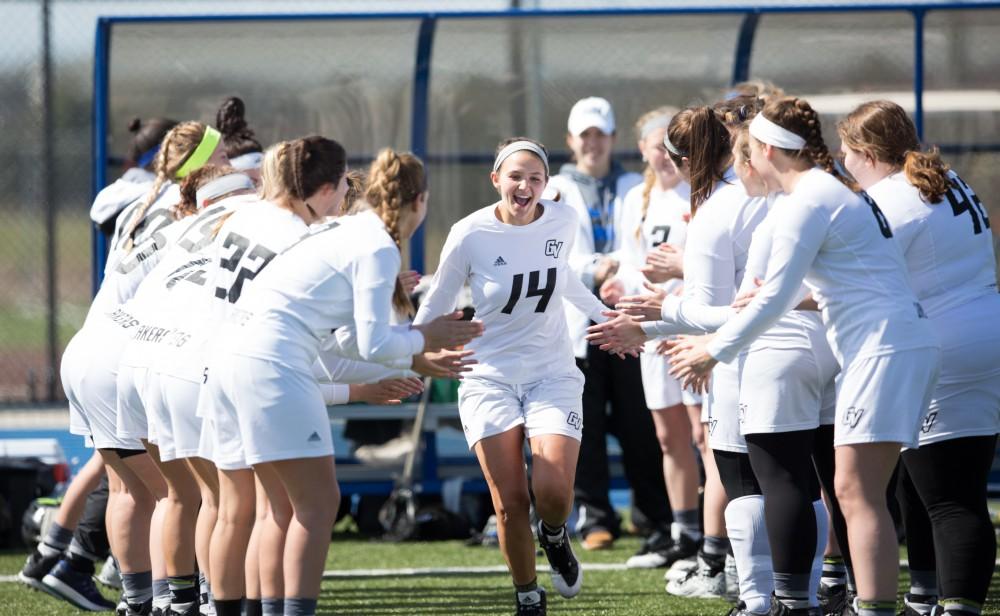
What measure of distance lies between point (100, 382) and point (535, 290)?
1667 mm

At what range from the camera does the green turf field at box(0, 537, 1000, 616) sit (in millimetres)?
6262

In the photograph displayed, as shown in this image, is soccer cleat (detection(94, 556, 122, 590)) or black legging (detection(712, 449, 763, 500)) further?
soccer cleat (detection(94, 556, 122, 590))

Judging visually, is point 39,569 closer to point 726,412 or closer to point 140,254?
point 140,254

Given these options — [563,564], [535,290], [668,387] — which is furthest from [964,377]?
[668,387]

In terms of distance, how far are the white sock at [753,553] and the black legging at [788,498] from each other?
0.19m

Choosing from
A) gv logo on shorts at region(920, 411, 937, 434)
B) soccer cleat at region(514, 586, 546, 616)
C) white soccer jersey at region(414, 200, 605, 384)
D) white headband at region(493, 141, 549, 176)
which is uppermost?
white headband at region(493, 141, 549, 176)

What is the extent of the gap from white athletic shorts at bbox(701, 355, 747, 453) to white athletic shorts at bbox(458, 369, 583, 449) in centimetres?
62

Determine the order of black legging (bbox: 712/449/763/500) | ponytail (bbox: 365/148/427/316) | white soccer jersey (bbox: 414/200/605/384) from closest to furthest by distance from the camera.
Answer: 1. black legging (bbox: 712/449/763/500)
2. white soccer jersey (bbox: 414/200/605/384)
3. ponytail (bbox: 365/148/427/316)

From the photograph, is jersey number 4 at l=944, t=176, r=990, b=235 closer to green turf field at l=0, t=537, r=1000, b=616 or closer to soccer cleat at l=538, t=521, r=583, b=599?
green turf field at l=0, t=537, r=1000, b=616

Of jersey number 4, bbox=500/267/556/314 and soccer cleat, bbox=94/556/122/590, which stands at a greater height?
jersey number 4, bbox=500/267/556/314

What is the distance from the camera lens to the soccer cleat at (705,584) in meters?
6.38

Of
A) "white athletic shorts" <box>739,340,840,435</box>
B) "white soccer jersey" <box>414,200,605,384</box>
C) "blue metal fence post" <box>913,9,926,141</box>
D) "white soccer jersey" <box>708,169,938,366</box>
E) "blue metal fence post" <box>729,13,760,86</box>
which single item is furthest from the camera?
"blue metal fence post" <box>729,13,760,86</box>

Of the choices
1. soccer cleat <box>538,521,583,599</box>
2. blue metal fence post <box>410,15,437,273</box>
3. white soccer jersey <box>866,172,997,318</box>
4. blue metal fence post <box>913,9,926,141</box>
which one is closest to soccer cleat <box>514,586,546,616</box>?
soccer cleat <box>538,521,583,599</box>

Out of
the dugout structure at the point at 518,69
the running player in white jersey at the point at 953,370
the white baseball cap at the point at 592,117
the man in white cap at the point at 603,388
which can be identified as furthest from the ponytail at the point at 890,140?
the dugout structure at the point at 518,69
